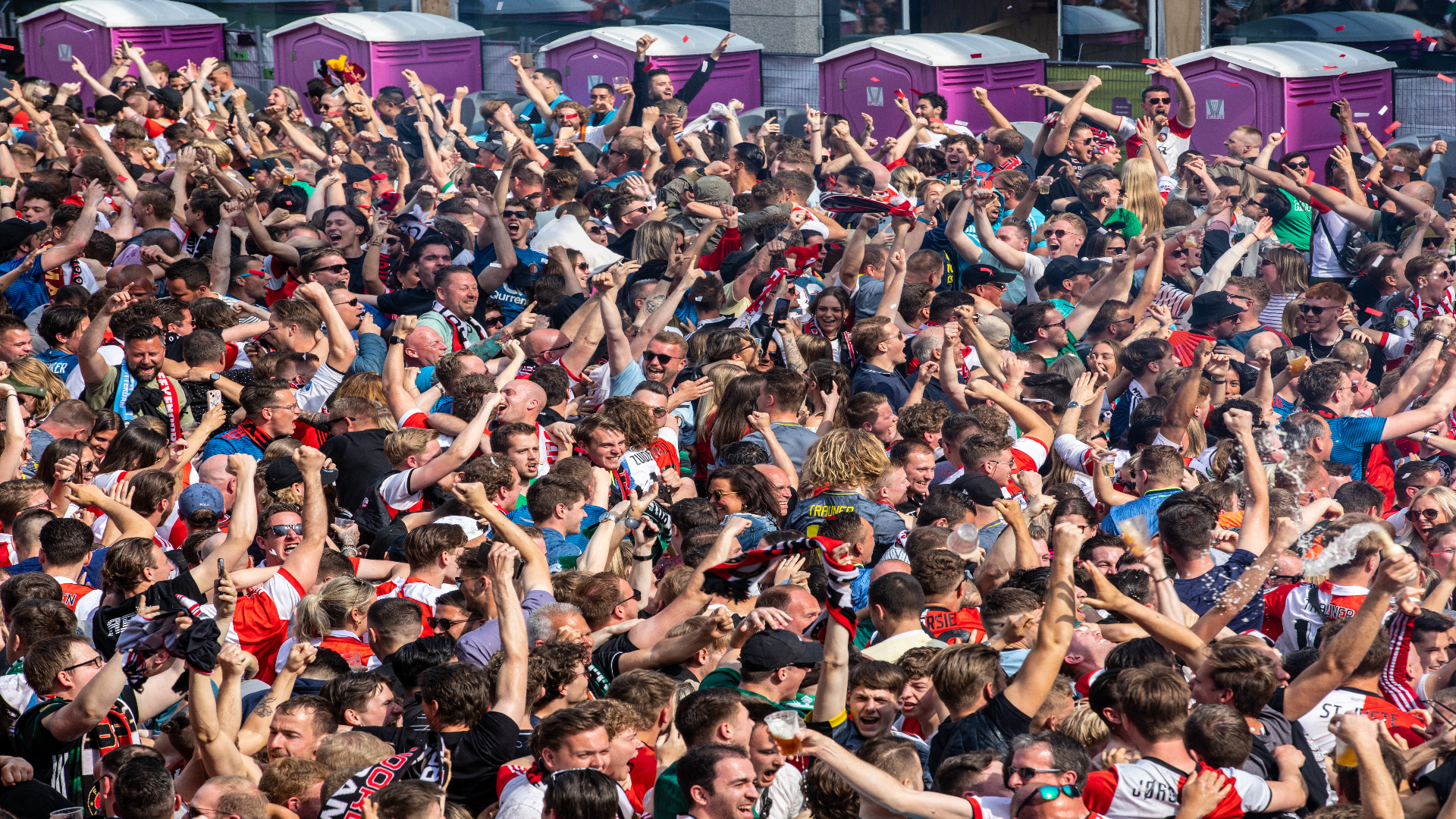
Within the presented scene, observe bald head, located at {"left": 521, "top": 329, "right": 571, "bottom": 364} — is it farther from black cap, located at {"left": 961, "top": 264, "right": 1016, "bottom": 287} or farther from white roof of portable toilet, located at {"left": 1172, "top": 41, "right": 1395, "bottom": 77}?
white roof of portable toilet, located at {"left": 1172, "top": 41, "right": 1395, "bottom": 77}

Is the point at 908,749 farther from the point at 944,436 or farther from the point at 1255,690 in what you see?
the point at 944,436

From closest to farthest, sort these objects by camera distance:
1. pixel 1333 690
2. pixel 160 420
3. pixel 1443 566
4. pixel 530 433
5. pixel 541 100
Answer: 1. pixel 1333 690
2. pixel 1443 566
3. pixel 530 433
4. pixel 160 420
5. pixel 541 100

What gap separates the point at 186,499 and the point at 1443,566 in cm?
533

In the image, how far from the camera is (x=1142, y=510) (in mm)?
6504

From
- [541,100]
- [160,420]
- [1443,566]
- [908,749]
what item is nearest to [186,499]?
[160,420]

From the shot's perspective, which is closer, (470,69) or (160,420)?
(160,420)

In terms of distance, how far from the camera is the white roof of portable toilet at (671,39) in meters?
17.6

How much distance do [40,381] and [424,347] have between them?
198 centimetres

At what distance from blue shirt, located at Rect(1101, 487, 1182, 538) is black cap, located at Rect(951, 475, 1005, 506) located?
1.58 ft

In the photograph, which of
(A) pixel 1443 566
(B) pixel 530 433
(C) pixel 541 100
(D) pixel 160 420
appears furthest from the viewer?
(C) pixel 541 100

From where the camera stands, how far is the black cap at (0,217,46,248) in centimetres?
1024

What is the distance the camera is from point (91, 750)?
4.92m

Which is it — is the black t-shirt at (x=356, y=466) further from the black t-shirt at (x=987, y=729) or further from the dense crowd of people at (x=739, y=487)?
the black t-shirt at (x=987, y=729)

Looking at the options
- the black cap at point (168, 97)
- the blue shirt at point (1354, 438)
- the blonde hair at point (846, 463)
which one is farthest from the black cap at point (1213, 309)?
the black cap at point (168, 97)
